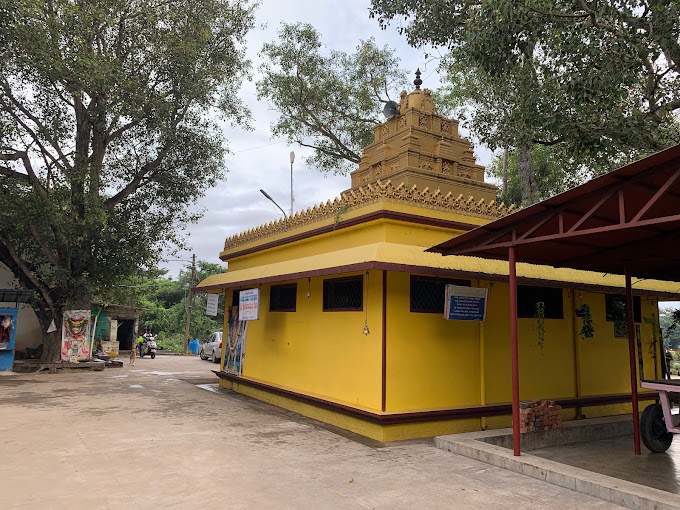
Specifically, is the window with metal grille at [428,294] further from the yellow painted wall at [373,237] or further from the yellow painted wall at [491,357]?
the yellow painted wall at [373,237]

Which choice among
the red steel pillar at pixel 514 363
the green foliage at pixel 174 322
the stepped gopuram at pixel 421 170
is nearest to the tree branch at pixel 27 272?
the stepped gopuram at pixel 421 170

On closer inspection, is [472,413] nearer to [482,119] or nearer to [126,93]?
[482,119]

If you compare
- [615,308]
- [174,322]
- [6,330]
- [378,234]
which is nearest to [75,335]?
[6,330]

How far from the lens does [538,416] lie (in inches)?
308

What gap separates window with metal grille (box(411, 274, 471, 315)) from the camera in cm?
819

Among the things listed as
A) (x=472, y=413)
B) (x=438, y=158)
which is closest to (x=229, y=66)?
(x=438, y=158)

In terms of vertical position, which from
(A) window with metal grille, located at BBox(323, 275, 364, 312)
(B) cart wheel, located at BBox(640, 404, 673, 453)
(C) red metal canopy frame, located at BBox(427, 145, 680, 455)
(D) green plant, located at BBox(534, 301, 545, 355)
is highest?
(C) red metal canopy frame, located at BBox(427, 145, 680, 455)

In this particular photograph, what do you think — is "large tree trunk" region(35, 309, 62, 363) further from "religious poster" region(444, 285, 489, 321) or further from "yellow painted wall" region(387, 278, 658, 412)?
"religious poster" region(444, 285, 489, 321)

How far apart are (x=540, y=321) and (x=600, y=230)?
4.76 metres

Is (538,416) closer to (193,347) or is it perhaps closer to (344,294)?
(344,294)

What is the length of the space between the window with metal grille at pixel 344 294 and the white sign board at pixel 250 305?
2.33 metres

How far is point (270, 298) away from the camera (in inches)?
455

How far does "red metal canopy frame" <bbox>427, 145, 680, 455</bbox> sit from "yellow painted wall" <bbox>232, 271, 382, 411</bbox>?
208 centimetres

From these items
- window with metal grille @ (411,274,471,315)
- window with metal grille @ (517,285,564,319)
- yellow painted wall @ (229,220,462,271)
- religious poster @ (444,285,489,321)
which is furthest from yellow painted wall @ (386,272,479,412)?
window with metal grille @ (517,285,564,319)
